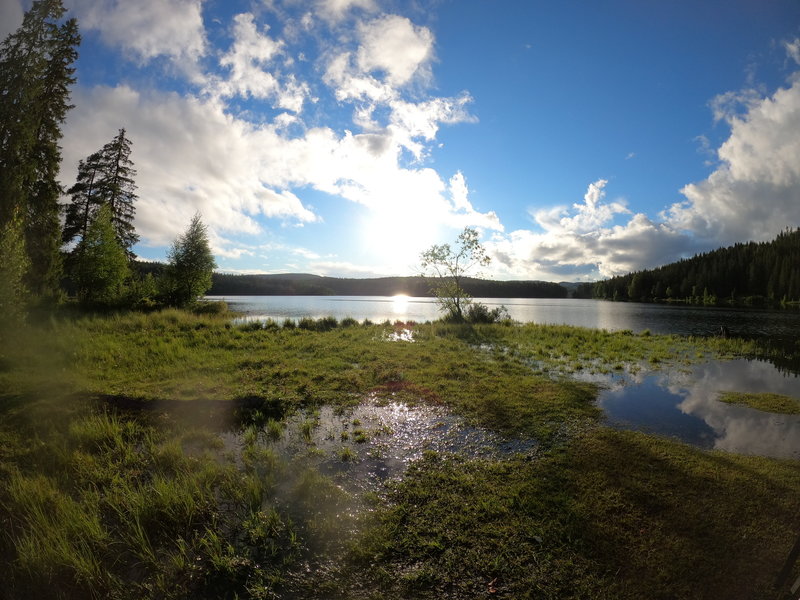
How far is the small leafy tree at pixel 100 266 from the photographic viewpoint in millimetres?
29484

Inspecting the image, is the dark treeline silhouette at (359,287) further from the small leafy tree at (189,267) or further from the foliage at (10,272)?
the foliage at (10,272)

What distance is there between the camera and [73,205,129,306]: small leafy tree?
2948 centimetres

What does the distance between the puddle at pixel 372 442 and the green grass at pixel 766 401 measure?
9.08 meters

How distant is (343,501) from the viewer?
564 centimetres

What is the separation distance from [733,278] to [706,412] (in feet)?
510

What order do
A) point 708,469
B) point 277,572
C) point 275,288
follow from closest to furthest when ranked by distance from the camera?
1. point 277,572
2. point 708,469
3. point 275,288

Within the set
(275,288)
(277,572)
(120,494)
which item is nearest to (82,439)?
(120,494)

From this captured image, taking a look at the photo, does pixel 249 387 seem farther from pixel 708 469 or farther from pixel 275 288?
pixel 275 288

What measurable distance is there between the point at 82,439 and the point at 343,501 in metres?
6.37

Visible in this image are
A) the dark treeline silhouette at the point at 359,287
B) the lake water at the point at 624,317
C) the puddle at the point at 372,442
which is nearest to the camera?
the puddle at the point at 372,442

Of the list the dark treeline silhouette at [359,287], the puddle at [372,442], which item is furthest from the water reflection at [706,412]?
the dark treeline silhouette at [359,287]

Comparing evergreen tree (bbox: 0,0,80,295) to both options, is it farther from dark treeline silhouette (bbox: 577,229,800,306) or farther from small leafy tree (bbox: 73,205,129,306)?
dark treeline silhouette (bbox: 577,229,800,306)

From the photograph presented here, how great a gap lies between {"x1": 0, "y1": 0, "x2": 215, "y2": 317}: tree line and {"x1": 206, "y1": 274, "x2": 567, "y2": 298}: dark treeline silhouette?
371 feet

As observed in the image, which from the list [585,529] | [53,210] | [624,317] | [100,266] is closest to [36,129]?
[53,210]
